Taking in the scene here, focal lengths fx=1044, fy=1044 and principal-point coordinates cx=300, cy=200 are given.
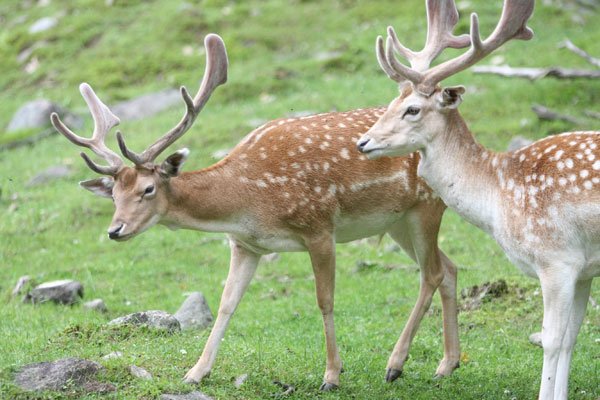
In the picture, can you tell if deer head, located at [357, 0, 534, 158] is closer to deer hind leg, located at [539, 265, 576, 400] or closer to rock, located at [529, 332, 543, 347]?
deer hind leg, located at [539, 265, 576, 400]

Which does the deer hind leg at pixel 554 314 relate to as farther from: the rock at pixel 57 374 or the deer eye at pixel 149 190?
the rock at pixel 57 374

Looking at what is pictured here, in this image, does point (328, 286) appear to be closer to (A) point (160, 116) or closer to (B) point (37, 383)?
(B) point (37, 383)

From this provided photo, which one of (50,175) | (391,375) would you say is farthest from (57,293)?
(50,175)

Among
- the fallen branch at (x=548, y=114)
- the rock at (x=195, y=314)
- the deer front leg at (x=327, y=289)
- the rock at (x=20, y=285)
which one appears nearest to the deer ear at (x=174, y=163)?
the deer front leg at (x=327, y=289)

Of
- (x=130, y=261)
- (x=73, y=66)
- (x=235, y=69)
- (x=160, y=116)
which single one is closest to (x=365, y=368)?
(x=130, y=261)

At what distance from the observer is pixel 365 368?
8656 millimetres

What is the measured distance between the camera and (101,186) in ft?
25.7

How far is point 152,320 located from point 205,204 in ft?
5.50

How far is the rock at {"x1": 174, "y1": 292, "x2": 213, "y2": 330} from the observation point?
9875mm

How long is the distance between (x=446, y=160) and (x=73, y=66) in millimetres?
15829

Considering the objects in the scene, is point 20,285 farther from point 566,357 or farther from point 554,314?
point 554,314

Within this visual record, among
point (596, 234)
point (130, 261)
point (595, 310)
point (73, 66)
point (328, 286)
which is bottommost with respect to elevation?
point (73, 66)

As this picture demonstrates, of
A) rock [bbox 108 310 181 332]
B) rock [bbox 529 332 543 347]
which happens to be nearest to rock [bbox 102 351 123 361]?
rock [bbox 108 310 181 332]

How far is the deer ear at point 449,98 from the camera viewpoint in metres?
7.22
